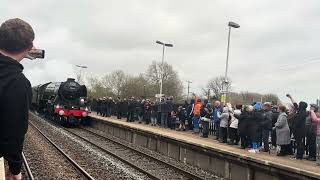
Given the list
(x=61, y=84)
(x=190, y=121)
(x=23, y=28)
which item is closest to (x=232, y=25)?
(x=190, y=121)

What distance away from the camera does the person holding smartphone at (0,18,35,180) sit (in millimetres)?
2590

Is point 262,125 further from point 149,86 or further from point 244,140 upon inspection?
point 149,86

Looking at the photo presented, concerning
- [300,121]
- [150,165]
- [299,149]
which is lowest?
[150,165]

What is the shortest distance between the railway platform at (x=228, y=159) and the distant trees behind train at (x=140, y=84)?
53800mm

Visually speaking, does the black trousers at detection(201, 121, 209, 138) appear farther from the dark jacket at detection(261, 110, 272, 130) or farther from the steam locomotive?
the steam locomotive

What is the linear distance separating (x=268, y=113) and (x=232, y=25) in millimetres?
11259

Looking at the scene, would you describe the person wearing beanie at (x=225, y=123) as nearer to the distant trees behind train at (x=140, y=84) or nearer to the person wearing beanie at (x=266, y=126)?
the person wearing beanie at (x=266, y=126)

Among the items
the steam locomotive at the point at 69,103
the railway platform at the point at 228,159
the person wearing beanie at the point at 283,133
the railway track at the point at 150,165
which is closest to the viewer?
the railway platform at the point at 228,159

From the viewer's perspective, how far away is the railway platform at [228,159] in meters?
9.83

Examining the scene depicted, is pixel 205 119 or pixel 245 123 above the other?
pixel 245 123

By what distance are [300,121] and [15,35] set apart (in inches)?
452

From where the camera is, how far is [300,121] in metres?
13.0

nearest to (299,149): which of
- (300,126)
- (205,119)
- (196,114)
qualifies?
(300,126)

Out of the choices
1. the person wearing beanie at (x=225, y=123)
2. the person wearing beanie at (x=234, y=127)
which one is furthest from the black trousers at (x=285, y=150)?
the person wearing beanie at (x=225, y=123)
